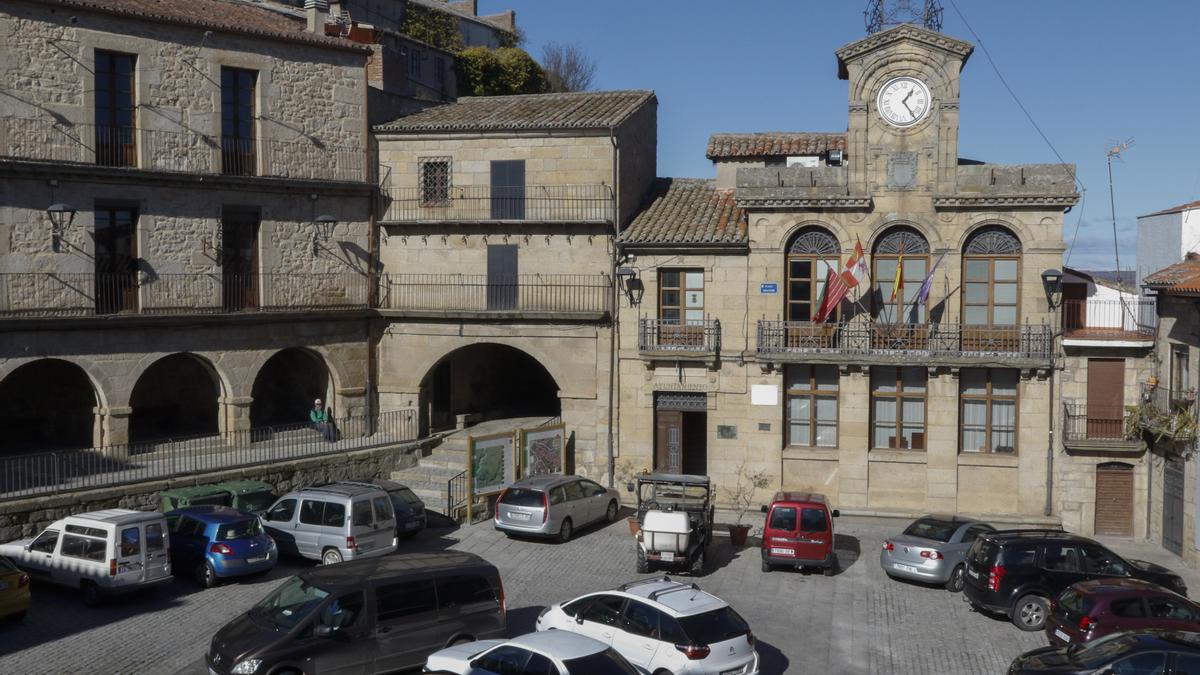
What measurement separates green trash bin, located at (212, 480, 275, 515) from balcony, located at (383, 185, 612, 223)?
33.5 feet

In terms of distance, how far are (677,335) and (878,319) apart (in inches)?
220

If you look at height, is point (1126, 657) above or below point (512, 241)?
below

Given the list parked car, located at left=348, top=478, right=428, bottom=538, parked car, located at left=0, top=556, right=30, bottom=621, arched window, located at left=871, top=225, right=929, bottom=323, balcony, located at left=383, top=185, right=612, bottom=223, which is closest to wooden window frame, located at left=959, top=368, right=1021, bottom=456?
arched window, located at left=871, top=225, right=929, bottom=323

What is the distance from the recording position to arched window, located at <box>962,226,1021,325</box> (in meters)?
29.1

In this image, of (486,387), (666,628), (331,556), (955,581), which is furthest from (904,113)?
(331,556)

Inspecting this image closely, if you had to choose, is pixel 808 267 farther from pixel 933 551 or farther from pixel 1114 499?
pixel 1114 499

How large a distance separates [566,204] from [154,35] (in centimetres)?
1212

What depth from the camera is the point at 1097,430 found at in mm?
28406

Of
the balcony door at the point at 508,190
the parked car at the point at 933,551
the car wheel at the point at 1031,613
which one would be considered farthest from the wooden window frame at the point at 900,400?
the balcony door at the point at 508,190

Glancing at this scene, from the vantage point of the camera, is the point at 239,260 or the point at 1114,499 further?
the point at 239,260

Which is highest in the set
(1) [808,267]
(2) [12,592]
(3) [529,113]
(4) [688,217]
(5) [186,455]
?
(3) [529,113]

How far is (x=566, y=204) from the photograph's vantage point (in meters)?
32.3

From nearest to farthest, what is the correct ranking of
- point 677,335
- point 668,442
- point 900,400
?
point 900,400
point 677,335
point 668,442

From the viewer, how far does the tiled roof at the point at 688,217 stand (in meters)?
30.8
